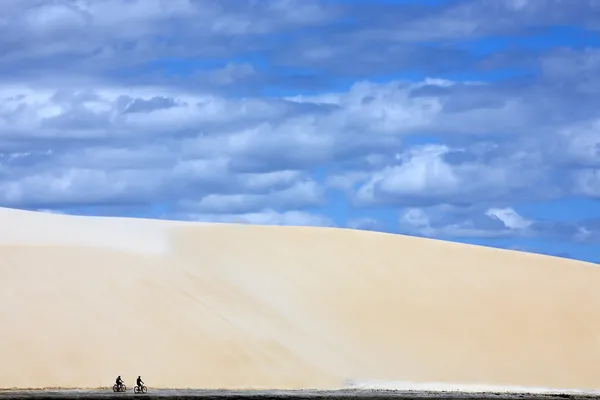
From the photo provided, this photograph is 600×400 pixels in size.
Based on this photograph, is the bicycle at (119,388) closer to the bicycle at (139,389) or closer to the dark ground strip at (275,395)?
the dark ground strip at (275,395)

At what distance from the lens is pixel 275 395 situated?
39500 mm

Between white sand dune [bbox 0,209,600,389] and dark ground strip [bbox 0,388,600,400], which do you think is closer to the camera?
dark ground strip [bbox 0,388,600,400]

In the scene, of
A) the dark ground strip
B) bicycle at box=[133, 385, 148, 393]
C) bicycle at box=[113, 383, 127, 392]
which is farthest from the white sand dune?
bicycle at box=[133, 385, 148, 393]

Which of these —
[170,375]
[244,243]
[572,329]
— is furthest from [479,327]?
[170,375]

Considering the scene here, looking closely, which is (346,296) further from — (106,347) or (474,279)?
(106,347)

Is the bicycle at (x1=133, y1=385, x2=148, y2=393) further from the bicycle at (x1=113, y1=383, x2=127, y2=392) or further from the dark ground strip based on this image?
the bicycle at (x1=113, y1=383, x2=127, y2=392)

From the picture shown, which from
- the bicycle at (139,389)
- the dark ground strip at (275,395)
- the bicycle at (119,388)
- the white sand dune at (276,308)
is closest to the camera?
the dark ground strip at (275,395)

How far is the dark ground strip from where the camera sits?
124 feet

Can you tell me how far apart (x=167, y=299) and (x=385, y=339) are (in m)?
8.08

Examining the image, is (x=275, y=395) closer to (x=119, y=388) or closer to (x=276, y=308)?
(x=119, y=388)

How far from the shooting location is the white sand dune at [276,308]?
45344mm

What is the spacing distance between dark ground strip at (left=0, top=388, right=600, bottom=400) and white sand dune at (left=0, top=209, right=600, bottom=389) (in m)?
3.04

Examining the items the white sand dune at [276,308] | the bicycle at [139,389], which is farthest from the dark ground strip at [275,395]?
the white sand dune at [276,308]

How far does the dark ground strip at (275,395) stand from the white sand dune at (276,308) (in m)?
3.04
